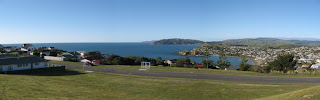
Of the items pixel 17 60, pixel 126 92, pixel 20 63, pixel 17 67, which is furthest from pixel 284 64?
pixel 17 60

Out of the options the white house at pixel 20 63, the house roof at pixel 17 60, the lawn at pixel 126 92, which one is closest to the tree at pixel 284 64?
the lawn at pixel 126 92

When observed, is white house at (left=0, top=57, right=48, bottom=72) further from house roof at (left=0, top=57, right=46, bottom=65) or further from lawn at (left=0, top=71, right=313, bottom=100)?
lawn at (left=0, top=71, right=313, bottom=100)

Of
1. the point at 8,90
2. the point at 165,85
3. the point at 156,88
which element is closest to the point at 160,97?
A: the point at 156,88

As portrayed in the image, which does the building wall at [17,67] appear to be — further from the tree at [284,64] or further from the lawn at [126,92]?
the tree at [284,64]

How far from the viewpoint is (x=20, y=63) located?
102ft

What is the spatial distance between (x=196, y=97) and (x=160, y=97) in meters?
3.54

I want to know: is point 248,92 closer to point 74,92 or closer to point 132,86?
point 132,86

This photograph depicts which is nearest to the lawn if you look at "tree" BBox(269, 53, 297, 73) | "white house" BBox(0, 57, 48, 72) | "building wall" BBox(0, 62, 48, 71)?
"building wall" BBox(0, 62, 48, 71)

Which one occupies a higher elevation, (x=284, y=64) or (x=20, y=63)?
(x=20, y=63)

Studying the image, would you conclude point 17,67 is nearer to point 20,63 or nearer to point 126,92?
point 20,63

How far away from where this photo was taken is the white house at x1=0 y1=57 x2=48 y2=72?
1133 inches

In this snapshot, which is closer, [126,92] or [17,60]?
[126,92]

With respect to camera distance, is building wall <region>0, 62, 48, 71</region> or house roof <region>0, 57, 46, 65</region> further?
house roof <region>0, 57, 46, 65</region>

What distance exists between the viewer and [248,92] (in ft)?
65.9
